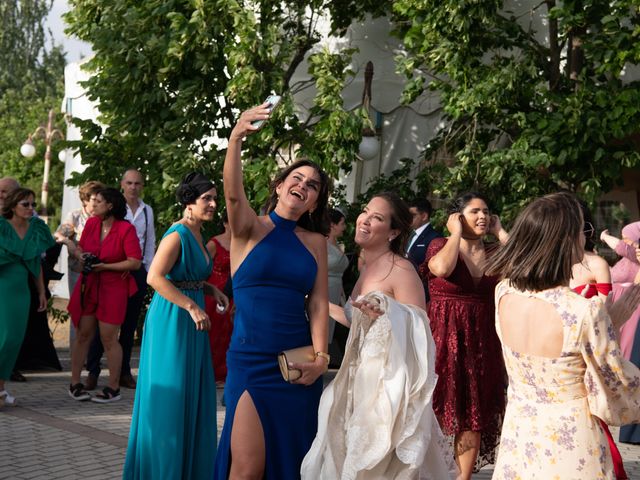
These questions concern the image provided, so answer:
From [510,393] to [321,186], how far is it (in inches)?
57.2

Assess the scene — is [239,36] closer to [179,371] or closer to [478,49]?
[478,49]

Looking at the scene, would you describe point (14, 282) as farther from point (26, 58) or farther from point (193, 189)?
point (26, 58)

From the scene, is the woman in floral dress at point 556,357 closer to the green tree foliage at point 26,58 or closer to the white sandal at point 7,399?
the white sandal at point 7,399

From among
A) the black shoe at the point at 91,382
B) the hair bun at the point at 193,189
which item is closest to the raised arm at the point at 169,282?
the hair bun at the point at 193,189

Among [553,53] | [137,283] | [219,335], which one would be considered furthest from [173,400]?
[553,53]

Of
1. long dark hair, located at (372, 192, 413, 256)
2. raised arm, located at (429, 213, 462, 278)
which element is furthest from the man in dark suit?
long dark hair, located at (372, 192, 413, 256)

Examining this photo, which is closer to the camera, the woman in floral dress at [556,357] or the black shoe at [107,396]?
the woman in floral dress at [556,357]

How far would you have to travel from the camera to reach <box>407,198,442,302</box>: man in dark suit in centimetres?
982

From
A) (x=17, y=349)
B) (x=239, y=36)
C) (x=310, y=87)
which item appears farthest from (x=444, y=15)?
(x=17, y=349)

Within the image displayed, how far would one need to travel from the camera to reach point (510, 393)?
13.0ft

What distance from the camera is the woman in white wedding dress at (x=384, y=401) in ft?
15.8

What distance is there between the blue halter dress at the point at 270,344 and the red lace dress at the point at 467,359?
1968mm

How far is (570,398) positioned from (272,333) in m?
1.51

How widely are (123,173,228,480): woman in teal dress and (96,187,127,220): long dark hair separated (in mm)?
3201
